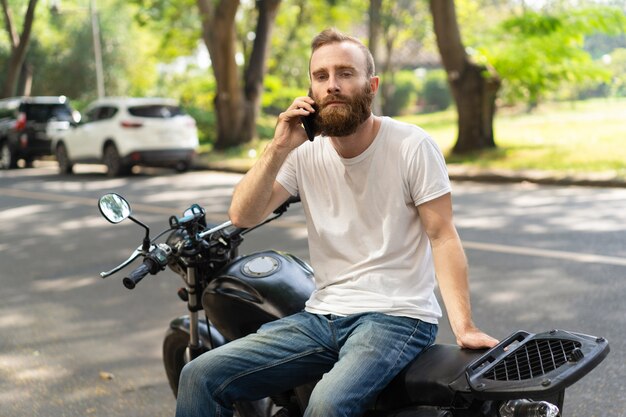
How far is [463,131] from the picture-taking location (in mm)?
17781

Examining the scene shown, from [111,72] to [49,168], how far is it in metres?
24.7

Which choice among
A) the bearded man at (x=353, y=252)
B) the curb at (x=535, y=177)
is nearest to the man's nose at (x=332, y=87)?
the bearded man at (x=353, y=252)

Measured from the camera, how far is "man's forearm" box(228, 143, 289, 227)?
3.07 m

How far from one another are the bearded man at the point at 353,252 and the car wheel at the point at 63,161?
717 inches

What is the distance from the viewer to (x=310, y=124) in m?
2.93

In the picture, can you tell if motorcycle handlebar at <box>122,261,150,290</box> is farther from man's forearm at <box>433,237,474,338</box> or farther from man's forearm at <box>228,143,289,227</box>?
man's forearm at <box>433,237,474,338</box>

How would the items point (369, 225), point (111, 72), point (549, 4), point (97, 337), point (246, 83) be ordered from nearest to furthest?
point (369, 225), point (97, 337), point (246, 83), point (549, 4), point (111, 72)

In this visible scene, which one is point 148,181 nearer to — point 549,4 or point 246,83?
point 246,83

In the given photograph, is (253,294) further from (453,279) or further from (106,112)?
(106,112)

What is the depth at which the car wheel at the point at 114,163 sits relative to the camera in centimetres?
1897

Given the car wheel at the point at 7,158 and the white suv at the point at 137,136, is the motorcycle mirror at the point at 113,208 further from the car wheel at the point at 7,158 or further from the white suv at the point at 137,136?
the car wheel at the point at 7,158

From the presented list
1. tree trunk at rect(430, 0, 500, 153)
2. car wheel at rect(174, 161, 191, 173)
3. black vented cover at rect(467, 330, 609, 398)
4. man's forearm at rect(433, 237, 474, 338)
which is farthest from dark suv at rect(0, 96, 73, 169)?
black vented cover at rect(467, 330, 609, 398)

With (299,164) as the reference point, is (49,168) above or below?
below

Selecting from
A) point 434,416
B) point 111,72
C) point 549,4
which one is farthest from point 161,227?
point 111,72
